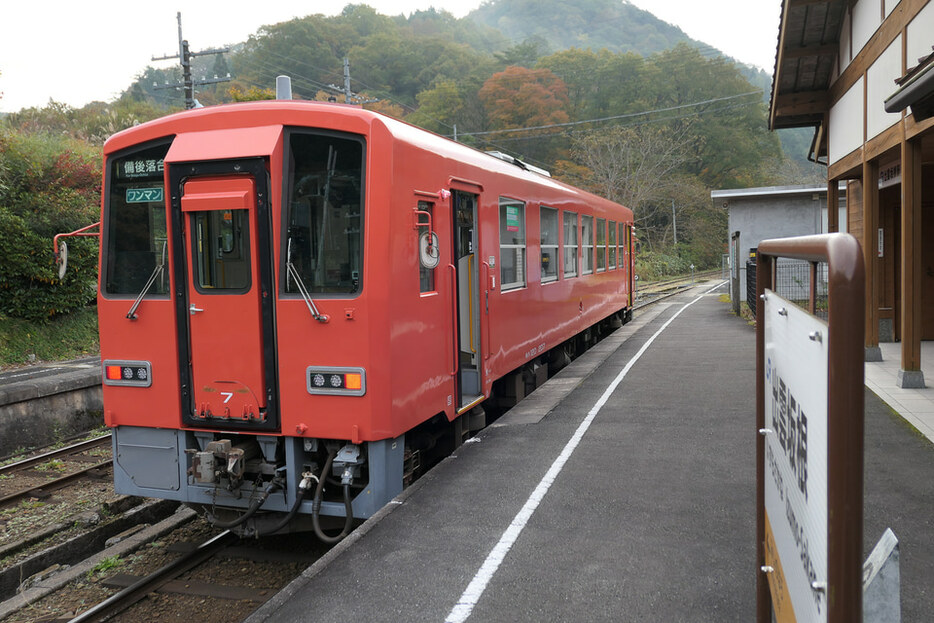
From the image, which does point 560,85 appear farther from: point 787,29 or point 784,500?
point 784,500

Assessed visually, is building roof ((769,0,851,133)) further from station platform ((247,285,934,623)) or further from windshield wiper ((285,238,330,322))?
windshield wiper ((285,238,330,322))

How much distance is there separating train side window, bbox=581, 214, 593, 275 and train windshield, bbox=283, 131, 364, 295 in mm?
7313

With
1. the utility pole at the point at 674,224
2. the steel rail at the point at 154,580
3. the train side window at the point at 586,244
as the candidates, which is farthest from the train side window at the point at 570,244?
the utility pole at the point at 674,224

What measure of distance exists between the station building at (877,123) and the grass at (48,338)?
14282 mm

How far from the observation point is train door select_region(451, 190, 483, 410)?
267 inches

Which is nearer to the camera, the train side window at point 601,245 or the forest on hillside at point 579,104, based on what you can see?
the train side window at point 601,245

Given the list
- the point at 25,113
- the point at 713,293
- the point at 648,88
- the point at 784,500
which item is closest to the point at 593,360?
the point at 784,500

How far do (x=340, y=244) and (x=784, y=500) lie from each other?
3.51 m

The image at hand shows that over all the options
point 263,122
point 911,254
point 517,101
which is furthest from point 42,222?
point 517,101

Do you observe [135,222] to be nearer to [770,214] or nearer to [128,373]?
[128,373]

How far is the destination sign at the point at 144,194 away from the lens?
18.1 ft

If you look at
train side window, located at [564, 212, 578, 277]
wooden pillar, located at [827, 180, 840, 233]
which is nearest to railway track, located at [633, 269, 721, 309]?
wooden pillar, located at [827, 180, 840, 233]

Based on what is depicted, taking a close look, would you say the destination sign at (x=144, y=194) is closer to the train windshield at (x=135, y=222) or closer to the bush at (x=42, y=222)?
the train windshield at (x=135, y=222)

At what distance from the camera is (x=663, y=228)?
5491 cm
